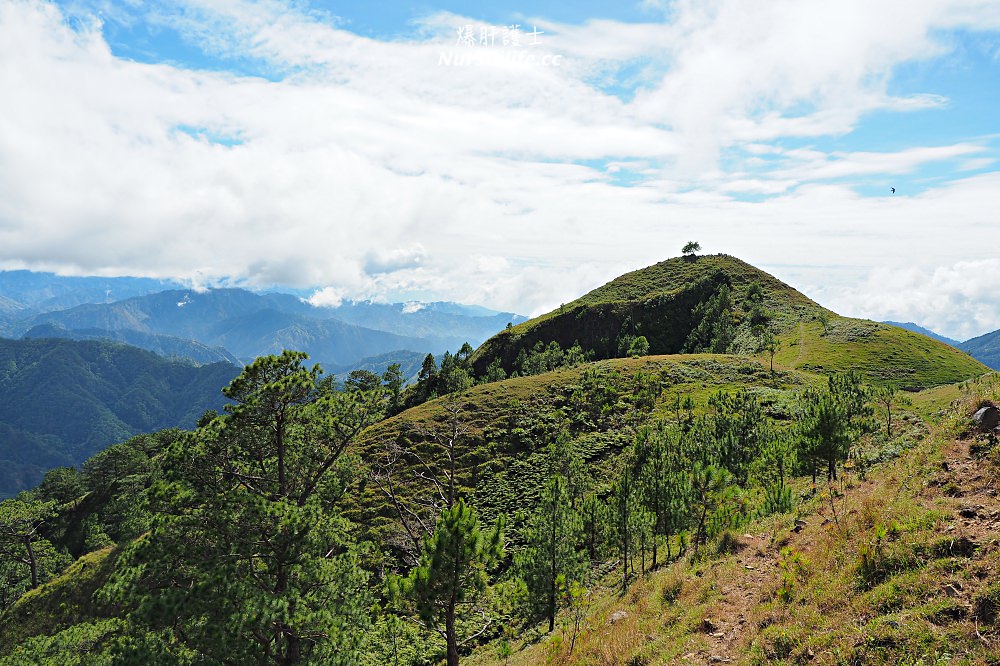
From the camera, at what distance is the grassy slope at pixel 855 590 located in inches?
358

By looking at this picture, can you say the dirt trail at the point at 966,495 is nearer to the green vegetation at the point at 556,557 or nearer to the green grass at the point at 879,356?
the green vegetation at the point at 556,557

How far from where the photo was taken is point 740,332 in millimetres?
138500

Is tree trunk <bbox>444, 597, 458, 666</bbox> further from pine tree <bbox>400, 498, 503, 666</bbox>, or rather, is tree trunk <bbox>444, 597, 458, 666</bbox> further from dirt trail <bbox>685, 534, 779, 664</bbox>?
dirt trail <bbox>685, 534, 779, 664</bbox>

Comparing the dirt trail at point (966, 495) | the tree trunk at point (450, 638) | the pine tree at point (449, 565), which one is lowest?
the tree trunk at point (450, 638)

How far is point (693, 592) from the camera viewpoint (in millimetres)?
15586

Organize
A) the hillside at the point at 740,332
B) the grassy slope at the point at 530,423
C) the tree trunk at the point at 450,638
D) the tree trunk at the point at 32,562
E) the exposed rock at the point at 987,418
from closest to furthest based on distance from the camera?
the exposed rock at the point at 987,418
the tree trunk at the point at 450,638
the grassy slope at the point at 530,423
the tree trunk at the point at 32,562
the hillside at the point at 740,332

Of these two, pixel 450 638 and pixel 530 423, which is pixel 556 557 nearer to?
pixel 450 638

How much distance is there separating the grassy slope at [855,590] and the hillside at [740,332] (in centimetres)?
9998

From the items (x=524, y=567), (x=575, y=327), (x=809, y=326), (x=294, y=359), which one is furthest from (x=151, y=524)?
(x=575, y=327)

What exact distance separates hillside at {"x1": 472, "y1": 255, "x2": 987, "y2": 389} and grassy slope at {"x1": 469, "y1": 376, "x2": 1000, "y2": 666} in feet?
328

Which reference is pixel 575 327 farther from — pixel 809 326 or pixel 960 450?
pixel 960 450

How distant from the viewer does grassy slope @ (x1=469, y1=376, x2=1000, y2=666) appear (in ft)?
29.8

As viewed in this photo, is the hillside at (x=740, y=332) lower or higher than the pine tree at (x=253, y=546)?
higher

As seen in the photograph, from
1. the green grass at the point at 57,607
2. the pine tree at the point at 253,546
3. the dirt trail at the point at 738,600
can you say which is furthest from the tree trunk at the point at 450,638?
the green grass at the point at 57,607
